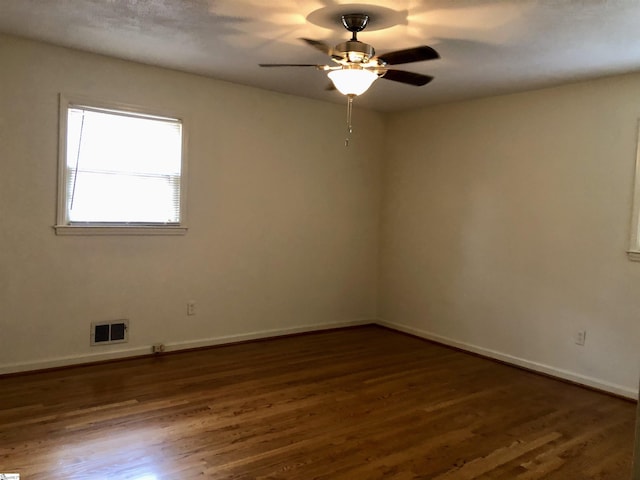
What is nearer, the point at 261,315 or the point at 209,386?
the point at 209,386

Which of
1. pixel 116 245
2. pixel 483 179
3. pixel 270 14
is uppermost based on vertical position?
pixel 270 14

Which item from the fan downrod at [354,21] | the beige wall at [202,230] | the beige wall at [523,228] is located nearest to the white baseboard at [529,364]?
the beige wall at [523,228]

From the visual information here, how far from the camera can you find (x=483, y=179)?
4.88 meters

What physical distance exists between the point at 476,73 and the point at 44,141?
330cm

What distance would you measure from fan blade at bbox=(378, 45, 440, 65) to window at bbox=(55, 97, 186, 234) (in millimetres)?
2319

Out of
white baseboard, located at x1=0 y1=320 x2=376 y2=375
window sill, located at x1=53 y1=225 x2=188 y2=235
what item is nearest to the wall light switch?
white baseboard, located at x1=0 y1=320 x2=376 y2=375

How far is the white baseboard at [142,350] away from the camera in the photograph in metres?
3.87

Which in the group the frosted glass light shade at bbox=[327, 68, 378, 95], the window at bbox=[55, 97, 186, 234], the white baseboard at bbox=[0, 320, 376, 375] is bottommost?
the white baseboard at bbox=[0, 320, 376, 375]

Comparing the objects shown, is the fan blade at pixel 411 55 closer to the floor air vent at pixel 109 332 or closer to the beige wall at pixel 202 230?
the beige wall at pixel 202 230

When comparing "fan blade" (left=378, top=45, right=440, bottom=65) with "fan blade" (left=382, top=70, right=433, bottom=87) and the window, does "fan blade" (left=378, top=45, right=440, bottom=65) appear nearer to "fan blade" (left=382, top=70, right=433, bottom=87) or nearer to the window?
"fan blade" (left=382, top=70, right=433, bottom=87)

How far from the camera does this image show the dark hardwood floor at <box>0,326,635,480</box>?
8.66 feet

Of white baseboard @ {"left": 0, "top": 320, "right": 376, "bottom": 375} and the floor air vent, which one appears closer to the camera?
white baseboard @ {"left": 0, "top": 320, "right": 376, "bottom": 375}

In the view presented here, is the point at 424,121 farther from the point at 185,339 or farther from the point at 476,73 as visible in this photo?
the point at 185,339

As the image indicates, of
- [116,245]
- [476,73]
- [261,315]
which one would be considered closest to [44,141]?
[116,245]
